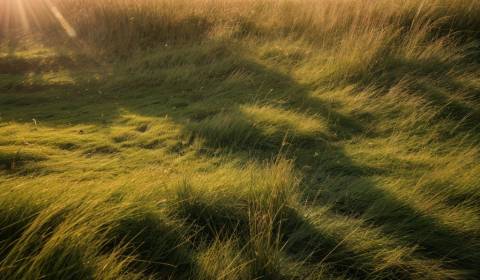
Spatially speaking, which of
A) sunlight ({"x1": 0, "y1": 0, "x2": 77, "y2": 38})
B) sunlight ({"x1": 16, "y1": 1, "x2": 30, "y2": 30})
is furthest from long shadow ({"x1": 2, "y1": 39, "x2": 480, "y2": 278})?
sunlight ({"x1": 16, "y1": 1, "x2": 30, "y2": 30})

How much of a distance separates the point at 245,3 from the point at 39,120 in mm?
5518

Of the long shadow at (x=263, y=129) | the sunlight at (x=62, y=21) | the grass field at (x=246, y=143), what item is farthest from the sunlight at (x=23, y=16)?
the long shadow at (x=263, y=129)

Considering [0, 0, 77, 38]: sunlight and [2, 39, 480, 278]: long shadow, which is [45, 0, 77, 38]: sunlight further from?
[2, 39, 480, 278]: long shadow

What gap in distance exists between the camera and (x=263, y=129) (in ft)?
13.1

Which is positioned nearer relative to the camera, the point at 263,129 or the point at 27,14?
the point at 263,129

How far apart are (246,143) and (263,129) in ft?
0.83

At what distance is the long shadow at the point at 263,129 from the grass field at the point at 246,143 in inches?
0.7

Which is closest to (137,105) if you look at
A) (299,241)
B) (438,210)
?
(299,241)

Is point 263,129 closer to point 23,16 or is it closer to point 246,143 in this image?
point 246,143

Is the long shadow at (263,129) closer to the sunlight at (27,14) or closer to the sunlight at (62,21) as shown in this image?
the sunlight at (62,21)

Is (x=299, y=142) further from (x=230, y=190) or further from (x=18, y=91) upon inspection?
(x=18, y=91)

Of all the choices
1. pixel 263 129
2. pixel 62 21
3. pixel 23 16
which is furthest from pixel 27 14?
pixel 263 129

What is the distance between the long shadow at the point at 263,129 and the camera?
90.7 inches

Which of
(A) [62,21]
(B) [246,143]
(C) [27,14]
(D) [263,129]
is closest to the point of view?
(B) [246,143]
